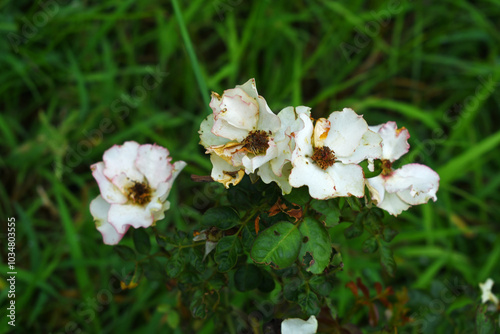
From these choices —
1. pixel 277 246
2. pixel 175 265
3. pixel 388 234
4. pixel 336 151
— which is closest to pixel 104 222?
pixel 175 265

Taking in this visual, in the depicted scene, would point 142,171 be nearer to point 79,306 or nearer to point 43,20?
point 79,306

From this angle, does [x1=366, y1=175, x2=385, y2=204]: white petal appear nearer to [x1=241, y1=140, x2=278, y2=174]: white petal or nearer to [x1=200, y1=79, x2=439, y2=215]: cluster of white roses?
[x1=200, y1=79, x2=439, y2=215]: cluster of white roses

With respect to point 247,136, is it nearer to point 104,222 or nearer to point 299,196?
point 299,196

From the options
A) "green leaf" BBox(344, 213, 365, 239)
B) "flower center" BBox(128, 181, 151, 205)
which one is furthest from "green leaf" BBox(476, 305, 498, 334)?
"flower center" BBox(128, 181, 151, 205)

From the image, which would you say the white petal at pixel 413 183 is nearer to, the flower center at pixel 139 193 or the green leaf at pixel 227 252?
the green leaf at pixel 227 252

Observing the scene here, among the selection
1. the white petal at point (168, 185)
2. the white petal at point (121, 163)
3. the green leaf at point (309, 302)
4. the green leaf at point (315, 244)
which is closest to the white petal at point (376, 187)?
the green leaf at point (315, 244)

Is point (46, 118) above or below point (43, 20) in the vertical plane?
below

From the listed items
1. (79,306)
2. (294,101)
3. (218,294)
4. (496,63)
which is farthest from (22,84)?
(496,63)
